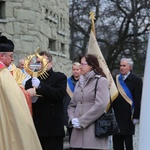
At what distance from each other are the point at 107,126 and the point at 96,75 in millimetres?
597

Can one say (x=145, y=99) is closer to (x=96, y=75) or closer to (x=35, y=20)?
(x=96, y=75)

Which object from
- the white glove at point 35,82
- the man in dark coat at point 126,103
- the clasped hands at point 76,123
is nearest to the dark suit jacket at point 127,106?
the man in dark coat at point 126,103

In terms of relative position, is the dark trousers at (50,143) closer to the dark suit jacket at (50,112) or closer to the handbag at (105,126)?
the dark suit jacket at (50,112)

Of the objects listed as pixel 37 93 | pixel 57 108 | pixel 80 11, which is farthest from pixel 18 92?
pixel 80 11

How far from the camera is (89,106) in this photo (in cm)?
536

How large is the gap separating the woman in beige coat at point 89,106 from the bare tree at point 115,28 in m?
23.8

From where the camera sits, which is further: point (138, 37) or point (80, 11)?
point (138, 37)

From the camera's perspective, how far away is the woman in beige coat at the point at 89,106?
5262mm

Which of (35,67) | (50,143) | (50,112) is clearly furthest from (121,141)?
(35,67)

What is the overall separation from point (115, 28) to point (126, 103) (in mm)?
24990

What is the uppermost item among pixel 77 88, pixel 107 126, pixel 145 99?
pixel 145 99

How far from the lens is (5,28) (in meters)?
9.87

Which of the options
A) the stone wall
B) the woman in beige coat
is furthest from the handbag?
the stone wall

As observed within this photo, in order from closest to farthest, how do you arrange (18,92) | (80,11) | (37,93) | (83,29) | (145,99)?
(145,99), (18,92), (37,93), (80,11), (83,29)
